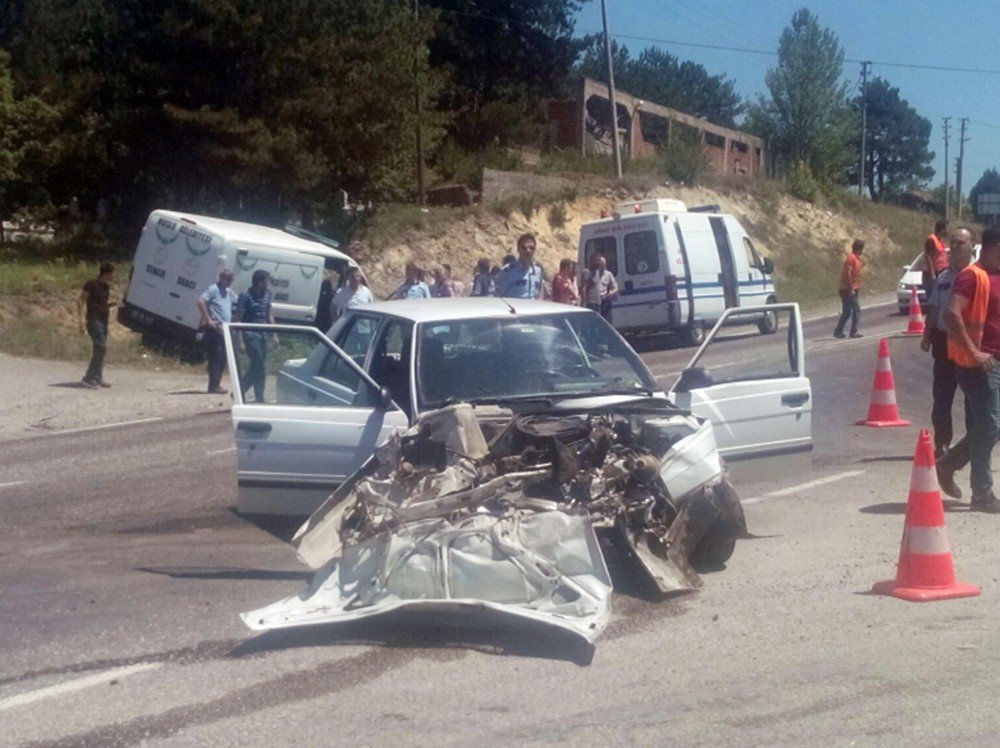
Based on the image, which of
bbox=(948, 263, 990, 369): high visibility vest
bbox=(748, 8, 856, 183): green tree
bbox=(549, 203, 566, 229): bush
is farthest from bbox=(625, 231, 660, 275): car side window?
bbox=(748, 8, 856, 183): green tree

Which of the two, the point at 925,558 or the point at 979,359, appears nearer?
the point at 925,558

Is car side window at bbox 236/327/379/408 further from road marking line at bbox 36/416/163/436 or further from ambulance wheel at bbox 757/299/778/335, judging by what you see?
road marking line at bbox 36/416/163/436

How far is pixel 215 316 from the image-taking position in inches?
741

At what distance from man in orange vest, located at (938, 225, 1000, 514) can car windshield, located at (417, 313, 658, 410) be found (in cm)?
226

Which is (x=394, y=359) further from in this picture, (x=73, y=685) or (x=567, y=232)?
(x=567, y=232)

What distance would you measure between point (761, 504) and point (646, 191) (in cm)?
3402

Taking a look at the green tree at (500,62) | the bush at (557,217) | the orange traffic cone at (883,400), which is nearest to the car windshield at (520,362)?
the orange traffic cone at (883,400)

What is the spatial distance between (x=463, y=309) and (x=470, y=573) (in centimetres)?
299

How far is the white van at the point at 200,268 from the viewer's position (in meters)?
22.1

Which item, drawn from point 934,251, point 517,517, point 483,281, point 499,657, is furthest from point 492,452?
point 483,281

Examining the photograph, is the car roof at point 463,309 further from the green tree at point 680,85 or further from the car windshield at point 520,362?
the green tree at point 680,85

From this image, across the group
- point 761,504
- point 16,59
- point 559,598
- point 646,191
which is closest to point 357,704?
point 559,598

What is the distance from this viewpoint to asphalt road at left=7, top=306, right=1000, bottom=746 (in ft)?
17.4

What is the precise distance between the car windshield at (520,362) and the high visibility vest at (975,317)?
7.34 feet
